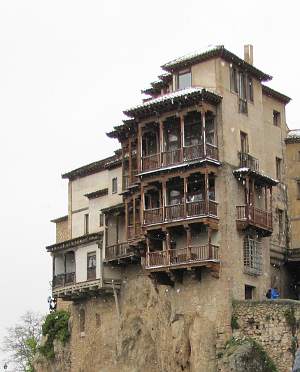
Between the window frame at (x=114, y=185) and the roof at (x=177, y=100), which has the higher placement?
the roof at (x=177, y=100)

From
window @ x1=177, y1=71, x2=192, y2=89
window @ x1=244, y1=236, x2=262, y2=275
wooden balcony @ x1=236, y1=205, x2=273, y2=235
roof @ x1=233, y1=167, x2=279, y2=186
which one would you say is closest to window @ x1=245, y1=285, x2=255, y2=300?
window @ x1=244, y1=236, x2=262, y2=275

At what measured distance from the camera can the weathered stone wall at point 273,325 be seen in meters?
46.1

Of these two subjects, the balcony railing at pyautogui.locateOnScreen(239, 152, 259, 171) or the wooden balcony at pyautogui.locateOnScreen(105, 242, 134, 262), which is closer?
the balcony railing at pyautogui.locateOnScreen(239, 152, 259, 171)

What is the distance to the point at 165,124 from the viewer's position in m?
52.2

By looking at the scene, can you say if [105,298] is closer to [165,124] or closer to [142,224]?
[142,224]

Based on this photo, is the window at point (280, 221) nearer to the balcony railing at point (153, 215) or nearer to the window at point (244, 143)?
the window at point (244, 143)

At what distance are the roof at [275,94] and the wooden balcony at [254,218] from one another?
31.7 ft

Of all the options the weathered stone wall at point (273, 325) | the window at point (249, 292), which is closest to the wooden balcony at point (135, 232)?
the window at point (249, 292)

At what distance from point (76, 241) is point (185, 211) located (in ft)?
48.8

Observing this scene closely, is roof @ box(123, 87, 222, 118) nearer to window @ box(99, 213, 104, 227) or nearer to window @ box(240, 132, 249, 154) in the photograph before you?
window @ box(240, 132, 249, 154)

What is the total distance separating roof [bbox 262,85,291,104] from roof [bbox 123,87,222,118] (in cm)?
757

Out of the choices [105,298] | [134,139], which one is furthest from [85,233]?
[134,139]

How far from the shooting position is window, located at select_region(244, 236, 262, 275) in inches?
1986

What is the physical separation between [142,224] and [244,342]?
10120 millimetres
